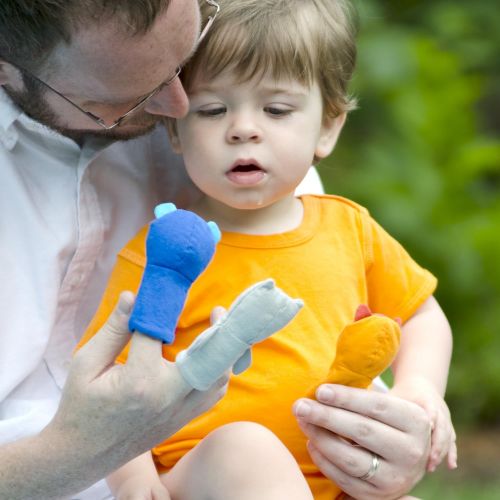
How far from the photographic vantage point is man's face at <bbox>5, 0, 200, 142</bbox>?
207cm

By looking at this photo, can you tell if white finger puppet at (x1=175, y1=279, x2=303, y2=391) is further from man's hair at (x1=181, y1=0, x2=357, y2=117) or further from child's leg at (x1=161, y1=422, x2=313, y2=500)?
man's hair at (x1=181, y1=0, x2=357, y2=117)

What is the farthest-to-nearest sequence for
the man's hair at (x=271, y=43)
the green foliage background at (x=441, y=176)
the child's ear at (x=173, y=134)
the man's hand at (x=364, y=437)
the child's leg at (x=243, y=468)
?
the green foliage background at (x=441, y=176)
the child's ear at (x=173, y=134)
the man's hair at (x=271, y=43)
the man's hand at (x=364, y=437)
the child's leg at (x=243, y=468)

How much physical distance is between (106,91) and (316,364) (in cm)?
68

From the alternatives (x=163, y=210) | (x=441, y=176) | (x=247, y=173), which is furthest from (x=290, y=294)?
(x=441, y=176)

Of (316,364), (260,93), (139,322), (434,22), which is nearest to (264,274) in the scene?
(316,364)

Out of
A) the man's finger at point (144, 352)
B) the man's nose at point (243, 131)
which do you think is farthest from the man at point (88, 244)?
the man's nose at point (243, 131)

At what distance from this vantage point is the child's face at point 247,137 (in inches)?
87.1

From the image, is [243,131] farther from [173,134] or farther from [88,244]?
[88,244]

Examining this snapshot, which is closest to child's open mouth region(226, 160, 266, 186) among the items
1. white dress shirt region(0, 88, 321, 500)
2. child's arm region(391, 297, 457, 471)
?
white dress shirt region(0, 88, 321, 500)

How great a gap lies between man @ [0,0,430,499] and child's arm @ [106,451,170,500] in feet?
0.52

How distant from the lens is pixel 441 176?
5.39 m

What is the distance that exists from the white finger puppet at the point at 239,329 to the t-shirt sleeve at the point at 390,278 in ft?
2.20

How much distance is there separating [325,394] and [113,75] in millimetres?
728

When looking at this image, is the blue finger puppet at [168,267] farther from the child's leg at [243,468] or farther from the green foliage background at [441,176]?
the green foliage background at [441,176]
